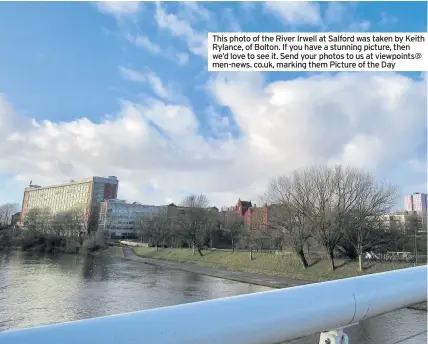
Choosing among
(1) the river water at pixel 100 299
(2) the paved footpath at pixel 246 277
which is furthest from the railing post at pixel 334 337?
(2) the paved footpath at pixel 246 277

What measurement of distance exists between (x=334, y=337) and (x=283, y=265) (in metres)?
31.4

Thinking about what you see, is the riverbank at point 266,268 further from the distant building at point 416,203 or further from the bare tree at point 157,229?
the bare tree at point 157,229

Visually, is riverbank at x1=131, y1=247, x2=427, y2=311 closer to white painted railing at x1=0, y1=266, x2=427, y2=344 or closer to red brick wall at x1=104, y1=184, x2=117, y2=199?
white painted railing at x1=0, y1=266, x2=427, y2=344

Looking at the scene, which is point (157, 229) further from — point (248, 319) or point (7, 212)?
point (248, 319)

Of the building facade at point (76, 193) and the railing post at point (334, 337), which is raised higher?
the building facade at point (76, 193)

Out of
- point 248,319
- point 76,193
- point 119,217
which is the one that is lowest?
point 248,319

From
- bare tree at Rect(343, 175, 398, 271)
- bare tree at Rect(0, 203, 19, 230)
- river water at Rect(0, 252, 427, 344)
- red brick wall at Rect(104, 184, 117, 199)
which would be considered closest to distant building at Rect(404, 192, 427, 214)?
bare tree at Rect(343, 175, 398, 271)

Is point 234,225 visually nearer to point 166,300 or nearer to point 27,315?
point 166,300

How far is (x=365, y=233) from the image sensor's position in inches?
1077

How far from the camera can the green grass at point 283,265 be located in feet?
87.0

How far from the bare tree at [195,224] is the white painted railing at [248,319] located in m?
47.1

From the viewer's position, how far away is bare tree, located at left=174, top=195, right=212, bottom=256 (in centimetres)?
5153

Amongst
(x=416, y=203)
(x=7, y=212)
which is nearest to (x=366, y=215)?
(x=416, y=203)

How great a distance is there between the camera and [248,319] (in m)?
1.79
